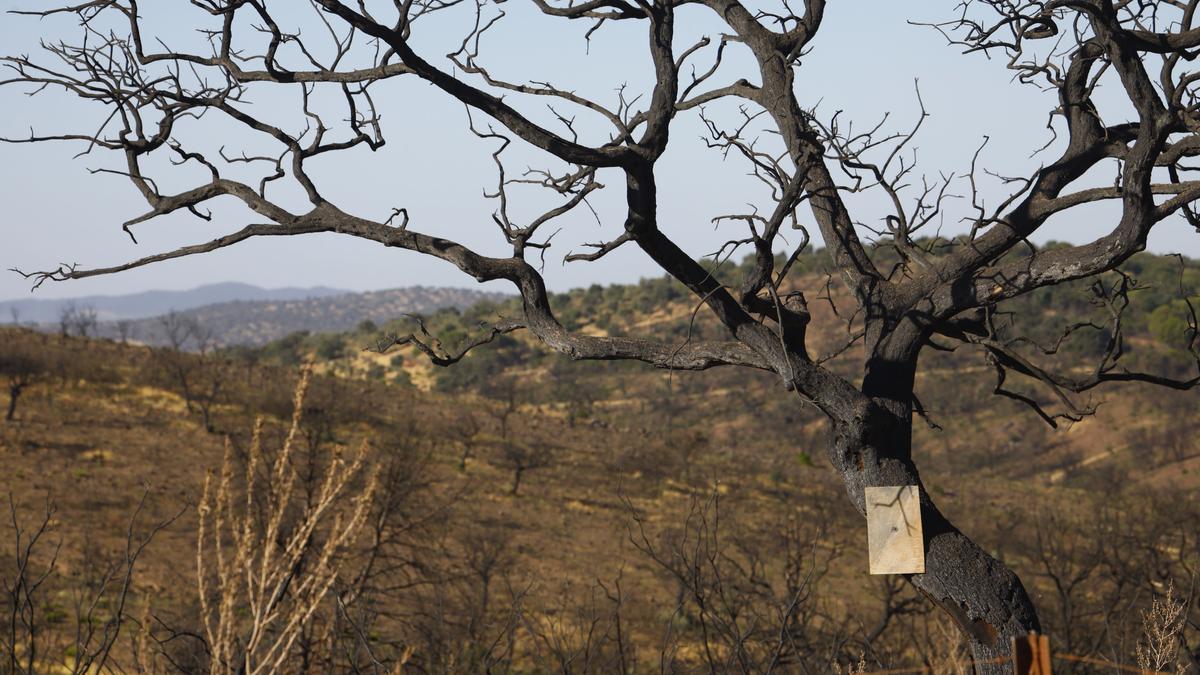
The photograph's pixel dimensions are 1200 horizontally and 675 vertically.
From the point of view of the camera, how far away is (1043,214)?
4867 millimetres

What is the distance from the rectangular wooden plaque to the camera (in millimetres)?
4395

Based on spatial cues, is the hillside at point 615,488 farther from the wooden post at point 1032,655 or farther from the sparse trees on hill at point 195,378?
the wooden post at point 1032,655

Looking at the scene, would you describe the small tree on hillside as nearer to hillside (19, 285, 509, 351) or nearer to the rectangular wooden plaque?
the rectangular wooden plaque

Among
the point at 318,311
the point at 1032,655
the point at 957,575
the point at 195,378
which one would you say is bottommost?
the point at 195,378

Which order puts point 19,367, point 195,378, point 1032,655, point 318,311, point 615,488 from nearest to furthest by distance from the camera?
point 1032,655 < point 19,367 < point 615,488 < point 195,378 < point 318,311

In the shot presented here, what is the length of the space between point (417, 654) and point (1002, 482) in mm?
32044

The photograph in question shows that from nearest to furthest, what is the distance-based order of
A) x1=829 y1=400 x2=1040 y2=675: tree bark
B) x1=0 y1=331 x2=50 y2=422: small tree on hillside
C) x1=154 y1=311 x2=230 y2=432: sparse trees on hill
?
x1=829 y1=400 x2=1040 y2=675: tree bark < x1=0 y1=331 x2=50 y2=422: small tree on hillside < x1=154 y1=311 x2=230 y2=432: sparse trees on hill

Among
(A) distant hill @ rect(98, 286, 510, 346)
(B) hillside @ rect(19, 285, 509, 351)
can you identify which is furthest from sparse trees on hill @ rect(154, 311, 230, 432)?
(A) distant hill @ rect(98, 286, 510, 346)

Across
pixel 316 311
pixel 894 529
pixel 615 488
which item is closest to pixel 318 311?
pixel 316 311

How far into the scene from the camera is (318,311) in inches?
7269

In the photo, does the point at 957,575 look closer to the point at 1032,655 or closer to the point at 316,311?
the point at 1032,655

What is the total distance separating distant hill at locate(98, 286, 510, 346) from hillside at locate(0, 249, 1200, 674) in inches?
4178

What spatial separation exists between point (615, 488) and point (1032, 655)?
95.4ft

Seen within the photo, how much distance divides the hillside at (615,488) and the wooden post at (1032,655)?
1922 millimetres
